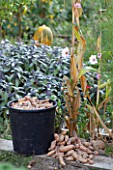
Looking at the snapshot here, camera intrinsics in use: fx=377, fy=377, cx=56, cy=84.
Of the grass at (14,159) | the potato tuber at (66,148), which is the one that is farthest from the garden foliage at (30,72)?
the potato tuber at (66,148)

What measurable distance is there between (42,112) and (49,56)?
80.5 inches

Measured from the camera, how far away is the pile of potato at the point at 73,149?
3.39 m

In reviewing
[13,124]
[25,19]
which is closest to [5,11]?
[13,124]

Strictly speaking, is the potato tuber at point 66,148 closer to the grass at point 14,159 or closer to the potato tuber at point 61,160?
the potato tuber at point 61,160

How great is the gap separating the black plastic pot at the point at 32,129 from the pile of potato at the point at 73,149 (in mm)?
92

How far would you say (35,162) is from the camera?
3422 millimetres

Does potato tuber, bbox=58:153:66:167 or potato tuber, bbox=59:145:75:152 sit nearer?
potato tuber, bbox=58:153:66:167

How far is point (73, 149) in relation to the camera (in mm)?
3492

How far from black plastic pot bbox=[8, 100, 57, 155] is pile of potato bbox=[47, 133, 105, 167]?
92 mm

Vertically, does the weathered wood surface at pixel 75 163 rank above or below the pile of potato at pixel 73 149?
below

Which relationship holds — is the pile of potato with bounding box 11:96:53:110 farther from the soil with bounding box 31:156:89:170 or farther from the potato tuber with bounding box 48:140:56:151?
the soil with bounding box 31:156:89:170

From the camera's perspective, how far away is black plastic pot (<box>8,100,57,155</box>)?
134 inches

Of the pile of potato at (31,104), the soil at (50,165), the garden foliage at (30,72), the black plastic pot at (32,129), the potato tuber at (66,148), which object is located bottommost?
the soil at (50,165)

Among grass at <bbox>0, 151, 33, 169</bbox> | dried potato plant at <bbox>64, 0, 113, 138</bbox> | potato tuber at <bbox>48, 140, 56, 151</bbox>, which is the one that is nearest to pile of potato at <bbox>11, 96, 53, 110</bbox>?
dried potato plant at <bbox>64, 0, 113, 138</bbox>
